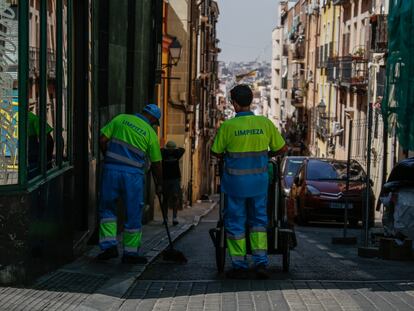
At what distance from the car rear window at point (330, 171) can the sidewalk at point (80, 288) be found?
11796 mm

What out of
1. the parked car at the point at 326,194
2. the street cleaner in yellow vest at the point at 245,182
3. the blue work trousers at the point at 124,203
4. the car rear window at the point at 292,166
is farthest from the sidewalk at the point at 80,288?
the car rear window at the point at 292,166

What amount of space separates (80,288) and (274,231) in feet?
7.28

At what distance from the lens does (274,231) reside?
9.66 metres

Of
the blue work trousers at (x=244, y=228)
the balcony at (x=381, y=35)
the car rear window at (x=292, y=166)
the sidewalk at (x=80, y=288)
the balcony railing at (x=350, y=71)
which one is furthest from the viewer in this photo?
the balcony railing at (x=350, y=71)

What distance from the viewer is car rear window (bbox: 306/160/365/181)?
2227 cm

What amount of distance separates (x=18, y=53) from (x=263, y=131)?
253cm

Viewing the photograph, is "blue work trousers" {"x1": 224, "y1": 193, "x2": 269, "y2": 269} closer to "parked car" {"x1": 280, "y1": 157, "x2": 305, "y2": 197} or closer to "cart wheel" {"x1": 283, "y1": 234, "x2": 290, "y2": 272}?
"cart wheel" {"x1": 283, "y1": 234, "x2": 290, "y2": 272}

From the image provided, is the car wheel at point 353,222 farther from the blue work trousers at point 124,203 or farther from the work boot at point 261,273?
the work boot at point 261,273

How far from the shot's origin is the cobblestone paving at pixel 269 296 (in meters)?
7.44

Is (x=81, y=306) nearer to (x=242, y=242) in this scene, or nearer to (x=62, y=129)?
(x=242, y=242)

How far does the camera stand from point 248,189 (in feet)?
30.0

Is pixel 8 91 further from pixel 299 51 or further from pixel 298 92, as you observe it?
pixel 299 51

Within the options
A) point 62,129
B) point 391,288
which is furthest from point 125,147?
point 391,288

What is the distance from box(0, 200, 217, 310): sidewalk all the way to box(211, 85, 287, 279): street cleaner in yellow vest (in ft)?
3.13
